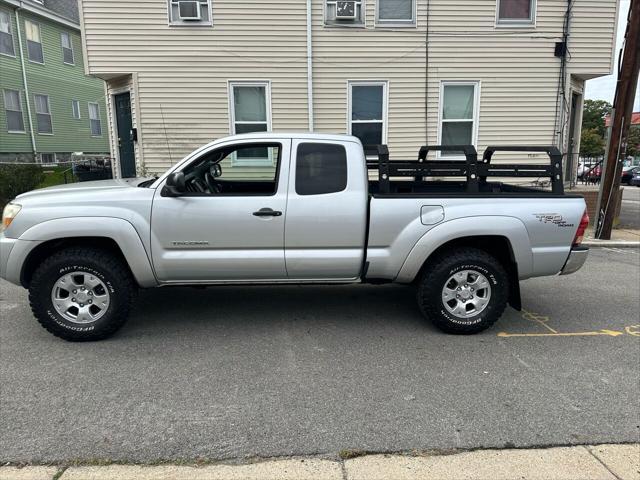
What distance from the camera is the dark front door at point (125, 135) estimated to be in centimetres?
1160

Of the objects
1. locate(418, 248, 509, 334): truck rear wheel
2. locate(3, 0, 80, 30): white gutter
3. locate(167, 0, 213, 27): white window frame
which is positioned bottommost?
locate(418, 248, 509, 334): truck rear wheel

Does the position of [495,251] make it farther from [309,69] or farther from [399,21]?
[399,21]

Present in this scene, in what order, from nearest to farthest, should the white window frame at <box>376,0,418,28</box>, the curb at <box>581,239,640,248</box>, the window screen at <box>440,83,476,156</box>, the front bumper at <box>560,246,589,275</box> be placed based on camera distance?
1. the front bumper at <box>560,246,589,275</box>
2. the curb at <box>581,239,640,248</box>
3. the white window frame at <box>376,0,418,28</box>
4. the window screen at <box>440,83,476,156</box>

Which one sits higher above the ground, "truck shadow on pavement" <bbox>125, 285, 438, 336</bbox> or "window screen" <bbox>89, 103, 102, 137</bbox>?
"window screen" <bbox>89, 103, 102, 137</bbox>

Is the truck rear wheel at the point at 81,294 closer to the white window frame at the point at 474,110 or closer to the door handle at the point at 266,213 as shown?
the door handle at the point at 266,213

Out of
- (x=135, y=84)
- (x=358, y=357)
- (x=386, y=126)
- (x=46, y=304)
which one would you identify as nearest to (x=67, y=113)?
(x=135, y=84)

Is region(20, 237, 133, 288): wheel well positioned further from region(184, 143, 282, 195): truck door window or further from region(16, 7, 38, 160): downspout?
region(16, 7, 38, 160): downspout

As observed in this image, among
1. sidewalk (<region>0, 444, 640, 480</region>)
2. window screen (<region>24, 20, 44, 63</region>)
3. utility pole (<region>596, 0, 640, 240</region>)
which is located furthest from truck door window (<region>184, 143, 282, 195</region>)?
window screen (<region>24, 20, 44, 63</region>)

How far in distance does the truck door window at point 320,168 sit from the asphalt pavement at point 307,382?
1.39 m

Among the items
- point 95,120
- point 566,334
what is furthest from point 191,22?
point 95,120

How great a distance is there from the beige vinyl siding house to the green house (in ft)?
38.5

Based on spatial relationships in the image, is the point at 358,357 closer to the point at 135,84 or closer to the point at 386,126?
the point at 386,126

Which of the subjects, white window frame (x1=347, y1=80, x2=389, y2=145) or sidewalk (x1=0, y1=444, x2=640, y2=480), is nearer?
sidewalk (x1=0, y1=444, x2=640, y2=480)

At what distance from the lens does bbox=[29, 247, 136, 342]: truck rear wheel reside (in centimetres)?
426
